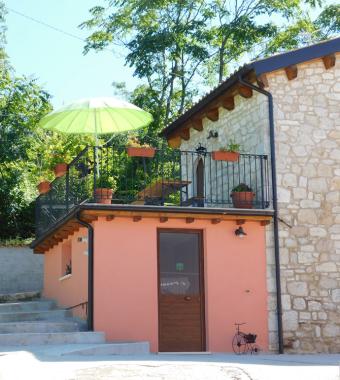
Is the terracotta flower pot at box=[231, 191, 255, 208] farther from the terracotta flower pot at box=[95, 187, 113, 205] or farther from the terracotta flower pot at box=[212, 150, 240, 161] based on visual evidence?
the terracotta flower pot at box=[95, 187, 113, 205]

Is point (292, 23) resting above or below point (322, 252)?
above

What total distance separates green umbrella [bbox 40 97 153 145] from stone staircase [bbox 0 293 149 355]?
369cm

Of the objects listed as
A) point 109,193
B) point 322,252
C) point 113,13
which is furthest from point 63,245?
point 113,13

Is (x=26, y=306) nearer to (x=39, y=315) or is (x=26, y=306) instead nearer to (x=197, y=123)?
(x=39, y=315)

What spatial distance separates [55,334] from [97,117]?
4.67 metres

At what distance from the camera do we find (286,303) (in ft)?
44.2

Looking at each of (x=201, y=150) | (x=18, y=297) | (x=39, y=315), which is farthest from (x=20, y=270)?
(x=201, y=150)

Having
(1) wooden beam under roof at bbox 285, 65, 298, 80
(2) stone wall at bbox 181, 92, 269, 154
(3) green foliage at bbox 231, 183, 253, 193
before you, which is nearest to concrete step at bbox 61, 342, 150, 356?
(3) green foliage at bbox 231, 183, 253, 193

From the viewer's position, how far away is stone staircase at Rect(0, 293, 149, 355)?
11.5 meters

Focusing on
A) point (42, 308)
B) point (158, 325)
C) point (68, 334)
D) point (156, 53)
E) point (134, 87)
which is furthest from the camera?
point (134, 87)

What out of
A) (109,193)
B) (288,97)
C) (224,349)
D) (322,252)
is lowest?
(224,349)

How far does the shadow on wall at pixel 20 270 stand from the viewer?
18.8 m

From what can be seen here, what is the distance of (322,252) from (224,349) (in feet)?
8.78

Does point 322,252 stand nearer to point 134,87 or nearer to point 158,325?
point 158,325
